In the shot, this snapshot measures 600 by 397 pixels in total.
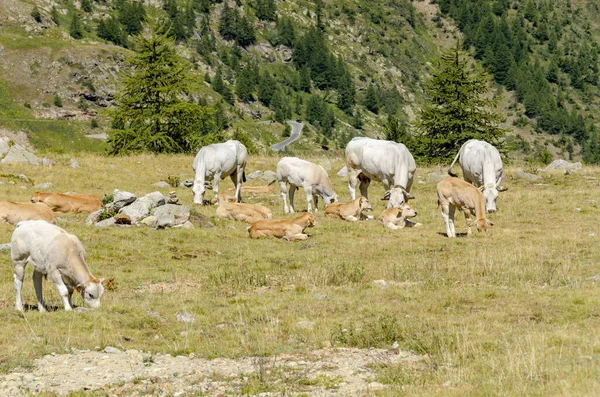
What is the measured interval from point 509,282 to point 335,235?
885cm

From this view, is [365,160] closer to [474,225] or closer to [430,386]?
[474,225]

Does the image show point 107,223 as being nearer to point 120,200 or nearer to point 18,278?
point 120,200

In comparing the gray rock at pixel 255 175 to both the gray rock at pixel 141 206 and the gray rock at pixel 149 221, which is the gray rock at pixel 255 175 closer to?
the gray rock at pixel 141 206

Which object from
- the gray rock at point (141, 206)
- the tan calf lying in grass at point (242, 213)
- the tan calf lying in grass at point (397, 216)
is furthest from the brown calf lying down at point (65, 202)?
the tan calf lying in grass at point (397, 216)

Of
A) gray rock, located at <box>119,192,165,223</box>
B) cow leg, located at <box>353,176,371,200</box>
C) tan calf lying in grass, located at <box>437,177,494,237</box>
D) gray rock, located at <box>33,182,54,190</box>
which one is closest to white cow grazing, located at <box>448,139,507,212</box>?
tan calf lying in grass, located at <box>437,177,494,237</box>

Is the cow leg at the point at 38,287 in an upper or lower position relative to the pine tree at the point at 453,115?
upper

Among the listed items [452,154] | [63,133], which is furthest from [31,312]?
[63,133]

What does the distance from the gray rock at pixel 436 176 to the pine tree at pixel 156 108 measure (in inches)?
874

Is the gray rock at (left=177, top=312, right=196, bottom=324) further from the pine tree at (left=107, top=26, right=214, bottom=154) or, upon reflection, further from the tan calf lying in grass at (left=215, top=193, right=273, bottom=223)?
the pine tree at (left=107, top=26, right=214, bottom=154)

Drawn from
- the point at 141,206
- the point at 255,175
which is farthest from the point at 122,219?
the point at 255,175

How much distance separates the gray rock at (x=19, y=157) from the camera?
38697mm

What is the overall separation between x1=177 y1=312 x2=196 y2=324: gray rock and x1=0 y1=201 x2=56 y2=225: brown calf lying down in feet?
37.5

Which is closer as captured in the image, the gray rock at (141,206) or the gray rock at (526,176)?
the gray rock at (141,206)

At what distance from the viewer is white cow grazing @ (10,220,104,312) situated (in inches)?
585
